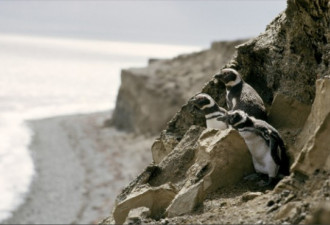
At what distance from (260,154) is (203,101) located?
1631 millimetres

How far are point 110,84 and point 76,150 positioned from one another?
40.8 m

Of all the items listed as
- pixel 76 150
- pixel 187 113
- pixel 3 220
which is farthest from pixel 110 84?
pixel 187 113

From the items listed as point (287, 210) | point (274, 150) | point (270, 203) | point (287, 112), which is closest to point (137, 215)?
point (270, 203)

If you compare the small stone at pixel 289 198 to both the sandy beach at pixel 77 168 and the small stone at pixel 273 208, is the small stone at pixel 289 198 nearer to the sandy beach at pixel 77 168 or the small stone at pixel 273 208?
the small stone at pixel 273 208

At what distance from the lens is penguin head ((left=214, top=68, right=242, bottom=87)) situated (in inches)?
339

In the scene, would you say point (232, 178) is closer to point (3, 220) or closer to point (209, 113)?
point (209, 113)

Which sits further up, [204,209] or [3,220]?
[204,209]

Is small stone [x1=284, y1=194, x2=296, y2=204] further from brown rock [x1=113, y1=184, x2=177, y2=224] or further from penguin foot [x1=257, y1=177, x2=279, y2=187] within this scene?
brown rock [x1=113, y1=184, x2=177, y2=224]

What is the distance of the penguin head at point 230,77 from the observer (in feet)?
28.2

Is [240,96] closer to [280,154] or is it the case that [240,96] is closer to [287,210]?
[280,154]

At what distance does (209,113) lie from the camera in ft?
28.3

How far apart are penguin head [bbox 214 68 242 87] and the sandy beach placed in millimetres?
12737

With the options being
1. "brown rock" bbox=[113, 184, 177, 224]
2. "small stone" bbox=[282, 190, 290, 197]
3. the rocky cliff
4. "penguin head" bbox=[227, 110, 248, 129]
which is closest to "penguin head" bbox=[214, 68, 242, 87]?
the rocky cliff

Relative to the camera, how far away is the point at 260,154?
731 centimetres
